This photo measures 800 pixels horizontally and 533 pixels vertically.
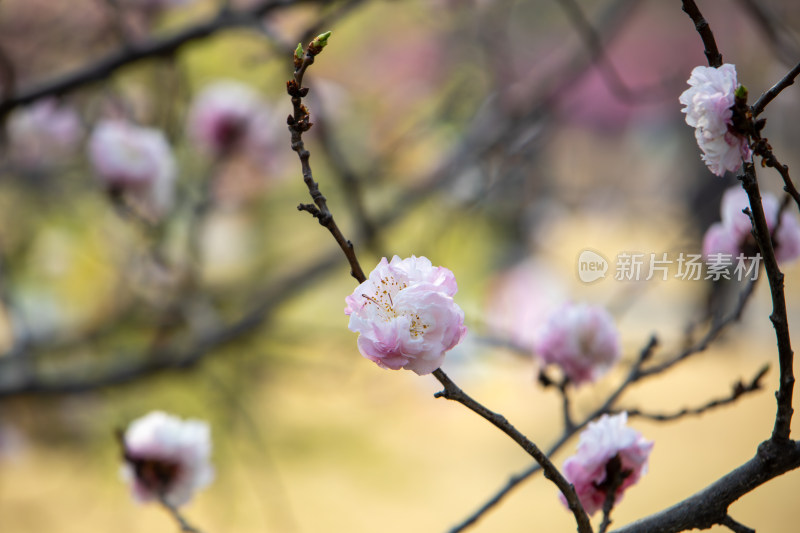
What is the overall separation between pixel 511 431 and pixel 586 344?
1.00ft

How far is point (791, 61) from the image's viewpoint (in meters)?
0.75

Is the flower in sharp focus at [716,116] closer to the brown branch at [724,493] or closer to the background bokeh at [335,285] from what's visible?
the brown branch at [724,493]

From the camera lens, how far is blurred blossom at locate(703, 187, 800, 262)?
50cm

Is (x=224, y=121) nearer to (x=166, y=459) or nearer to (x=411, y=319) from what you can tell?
(x=166, y=459)

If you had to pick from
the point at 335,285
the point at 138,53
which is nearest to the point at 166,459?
the point at 138,53

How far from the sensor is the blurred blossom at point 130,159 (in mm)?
898

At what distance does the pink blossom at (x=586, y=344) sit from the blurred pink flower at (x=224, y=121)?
2.47 ft

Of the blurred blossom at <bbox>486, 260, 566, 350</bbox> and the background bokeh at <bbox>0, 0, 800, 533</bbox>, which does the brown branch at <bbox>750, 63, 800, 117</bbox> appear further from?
the blurred blossom at <bbox>486, 260, 566, 350</bbox>

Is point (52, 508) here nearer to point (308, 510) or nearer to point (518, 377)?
point (308, 510)

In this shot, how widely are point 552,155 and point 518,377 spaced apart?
4.43 feet

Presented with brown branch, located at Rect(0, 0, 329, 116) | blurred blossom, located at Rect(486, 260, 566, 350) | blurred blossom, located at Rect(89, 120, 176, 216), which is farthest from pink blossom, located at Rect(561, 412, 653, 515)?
blurred blossom, located at Rect(486, 260, 566, 350)

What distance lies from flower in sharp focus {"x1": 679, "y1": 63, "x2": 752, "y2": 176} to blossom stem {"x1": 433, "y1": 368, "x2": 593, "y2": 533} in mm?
150

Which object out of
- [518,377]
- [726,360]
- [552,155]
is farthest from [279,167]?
[552,155]

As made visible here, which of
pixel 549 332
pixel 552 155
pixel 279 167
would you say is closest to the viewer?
pixel 549 332
